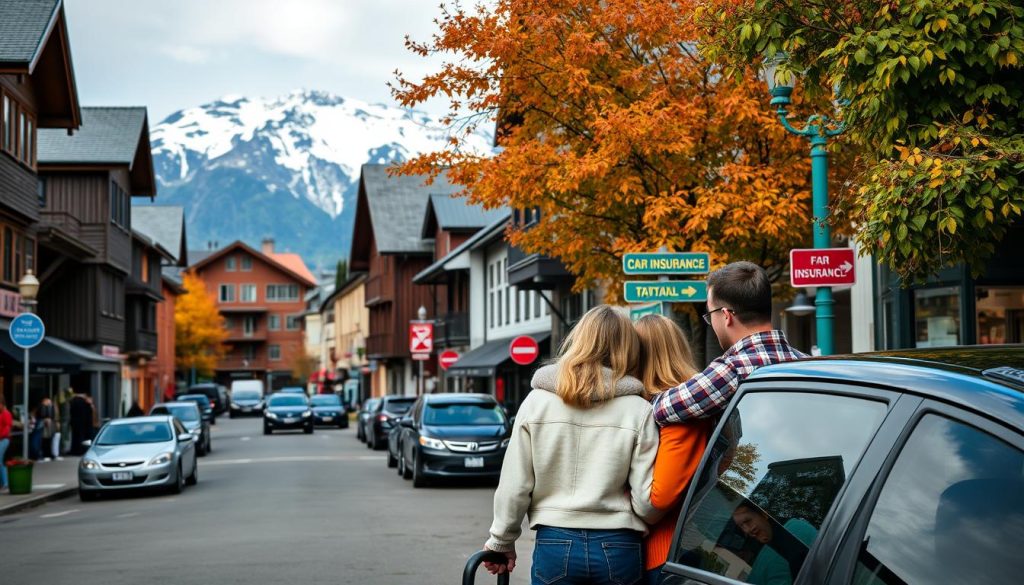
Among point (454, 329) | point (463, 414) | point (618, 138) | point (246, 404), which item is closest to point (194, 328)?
point (246, 404)

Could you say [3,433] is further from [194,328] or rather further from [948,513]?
[194,328]

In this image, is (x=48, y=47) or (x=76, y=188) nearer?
(x=48, y=47)

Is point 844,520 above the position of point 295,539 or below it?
above

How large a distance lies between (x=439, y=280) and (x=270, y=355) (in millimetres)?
76938

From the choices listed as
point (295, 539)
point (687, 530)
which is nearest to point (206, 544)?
point (295, 539)

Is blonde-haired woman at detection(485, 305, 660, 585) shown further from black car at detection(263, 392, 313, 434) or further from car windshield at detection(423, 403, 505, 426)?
black car at detection(263, 392, 313, 434)

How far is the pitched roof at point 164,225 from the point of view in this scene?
238 feet

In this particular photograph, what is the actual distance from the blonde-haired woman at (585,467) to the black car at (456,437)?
17.2 m

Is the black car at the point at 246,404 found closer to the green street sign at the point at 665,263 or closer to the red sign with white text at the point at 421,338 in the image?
the red sign with white text at the point at 421,338

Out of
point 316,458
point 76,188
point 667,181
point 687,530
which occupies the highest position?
point 76,188

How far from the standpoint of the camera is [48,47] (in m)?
33.0

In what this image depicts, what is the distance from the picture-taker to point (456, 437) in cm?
2159

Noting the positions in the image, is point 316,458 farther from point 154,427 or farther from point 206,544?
point 206,544

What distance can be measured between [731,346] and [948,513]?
6.49 ft
